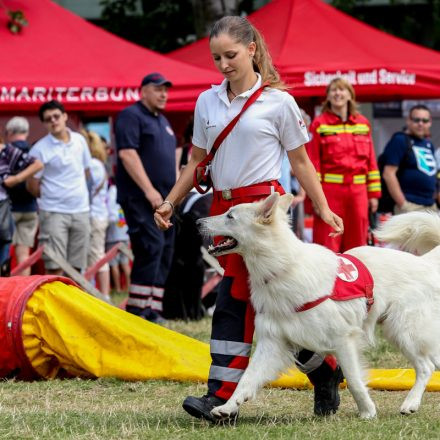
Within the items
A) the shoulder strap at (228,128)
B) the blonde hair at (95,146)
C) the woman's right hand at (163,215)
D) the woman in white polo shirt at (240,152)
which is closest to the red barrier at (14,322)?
the woman's right hand at (163,215)

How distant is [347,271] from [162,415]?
1291 mm

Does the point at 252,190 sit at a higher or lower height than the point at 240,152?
lower

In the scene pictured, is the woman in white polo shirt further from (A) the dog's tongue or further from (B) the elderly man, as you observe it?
(B) the elderly man

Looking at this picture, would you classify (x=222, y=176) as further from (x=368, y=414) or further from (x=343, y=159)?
(x=343, y=159)

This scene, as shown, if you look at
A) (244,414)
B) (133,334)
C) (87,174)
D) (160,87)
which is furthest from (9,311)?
(87,174)

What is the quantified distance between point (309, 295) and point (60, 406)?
5.84 feet

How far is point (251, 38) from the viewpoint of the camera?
17.6ft

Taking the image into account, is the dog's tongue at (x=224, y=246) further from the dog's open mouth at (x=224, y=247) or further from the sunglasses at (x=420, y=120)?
the sunglasses at (x=420, y=120)

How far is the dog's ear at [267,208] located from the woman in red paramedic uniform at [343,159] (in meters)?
4.52

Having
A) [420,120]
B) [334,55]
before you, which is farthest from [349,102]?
[334,55]

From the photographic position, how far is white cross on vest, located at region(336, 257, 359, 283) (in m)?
5.34

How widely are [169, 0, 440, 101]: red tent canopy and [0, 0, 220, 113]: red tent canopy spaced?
4.35 feet

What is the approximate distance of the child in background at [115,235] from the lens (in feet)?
44.8

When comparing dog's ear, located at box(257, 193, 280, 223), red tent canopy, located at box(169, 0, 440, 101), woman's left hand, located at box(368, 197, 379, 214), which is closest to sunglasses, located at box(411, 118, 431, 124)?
woman's left hand, located at box(368, 197, 379, 214)
